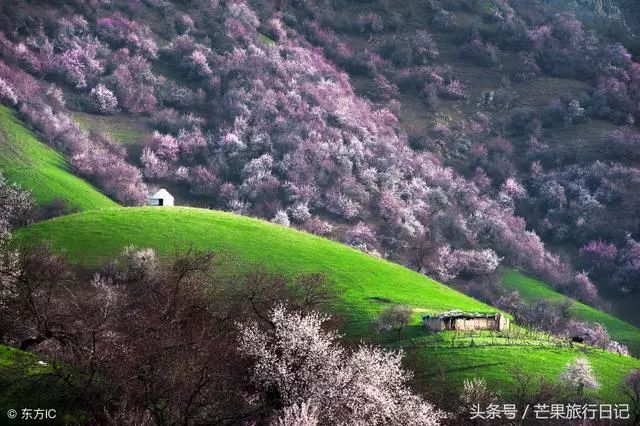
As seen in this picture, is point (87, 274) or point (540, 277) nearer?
point (87, 274)

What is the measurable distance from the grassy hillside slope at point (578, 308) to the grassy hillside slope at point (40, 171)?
57.2 meters

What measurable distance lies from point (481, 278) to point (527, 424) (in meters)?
73.7

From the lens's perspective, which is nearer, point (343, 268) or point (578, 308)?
point (343, 268)

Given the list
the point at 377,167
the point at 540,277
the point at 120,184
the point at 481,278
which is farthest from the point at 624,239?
the point at 120,184

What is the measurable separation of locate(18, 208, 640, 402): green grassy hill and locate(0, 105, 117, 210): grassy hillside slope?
14.3 meters

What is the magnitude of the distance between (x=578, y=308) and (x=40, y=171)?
229 ft

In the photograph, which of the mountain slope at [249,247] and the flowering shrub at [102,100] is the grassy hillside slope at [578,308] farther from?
the flowering shrub at [102,100]

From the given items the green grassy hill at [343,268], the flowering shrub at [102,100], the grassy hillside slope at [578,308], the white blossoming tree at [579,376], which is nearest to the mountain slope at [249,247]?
the green grassy hill at [343,268]

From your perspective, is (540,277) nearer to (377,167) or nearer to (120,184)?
(377,167)

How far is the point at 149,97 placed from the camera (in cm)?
15188

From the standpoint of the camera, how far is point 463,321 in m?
64.5

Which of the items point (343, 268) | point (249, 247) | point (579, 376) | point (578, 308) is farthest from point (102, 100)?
point (579, 376)

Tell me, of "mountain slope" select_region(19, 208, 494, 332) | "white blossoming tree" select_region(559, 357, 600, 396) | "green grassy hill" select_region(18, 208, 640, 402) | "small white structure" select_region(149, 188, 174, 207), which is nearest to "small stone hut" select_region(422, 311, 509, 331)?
"green grassy hill" select_region(18, 208, 640, 402)

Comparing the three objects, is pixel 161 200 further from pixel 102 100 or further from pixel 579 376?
pixel 579 376
